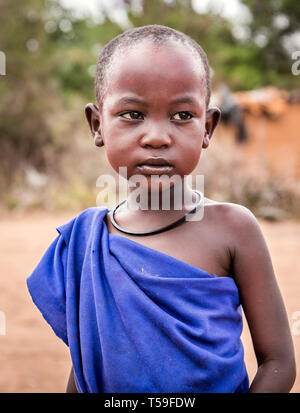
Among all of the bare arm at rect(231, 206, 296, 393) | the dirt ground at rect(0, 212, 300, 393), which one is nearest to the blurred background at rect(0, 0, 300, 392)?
the dirt ground at rect(0, 212, 300, 393)

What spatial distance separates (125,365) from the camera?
118cm

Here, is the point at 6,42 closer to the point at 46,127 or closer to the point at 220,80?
the point at 46,127

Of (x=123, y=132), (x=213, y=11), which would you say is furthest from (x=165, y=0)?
(x=123, y=132)

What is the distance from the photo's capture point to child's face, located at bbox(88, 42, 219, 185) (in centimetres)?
116

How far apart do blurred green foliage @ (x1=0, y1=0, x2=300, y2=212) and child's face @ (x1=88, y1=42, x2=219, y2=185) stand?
886 centimetres

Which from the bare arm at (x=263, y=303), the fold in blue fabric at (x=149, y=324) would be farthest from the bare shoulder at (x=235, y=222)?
the fold in blue fabric at (x=149, y=324)

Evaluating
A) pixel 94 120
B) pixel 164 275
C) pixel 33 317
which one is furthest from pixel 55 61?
pixel 164 275

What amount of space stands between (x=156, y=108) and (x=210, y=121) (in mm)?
252

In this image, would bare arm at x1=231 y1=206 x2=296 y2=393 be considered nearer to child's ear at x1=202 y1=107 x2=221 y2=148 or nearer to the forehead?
child's ear at x1=202 y1=107 x2=221 y2=148

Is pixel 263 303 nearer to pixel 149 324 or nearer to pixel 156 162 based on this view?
pixel 149 324

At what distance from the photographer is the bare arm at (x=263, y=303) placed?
124 cm

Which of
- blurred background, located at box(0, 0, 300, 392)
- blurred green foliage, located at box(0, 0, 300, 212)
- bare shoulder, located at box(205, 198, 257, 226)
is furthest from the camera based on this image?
blurred green foliage, located at box(0, 0, 300, 212)

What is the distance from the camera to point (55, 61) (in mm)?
11570

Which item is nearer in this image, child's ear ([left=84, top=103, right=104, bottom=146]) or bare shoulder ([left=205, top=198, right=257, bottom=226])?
bare shoulder ([left=205, top=198, right=257, bottom=226])
